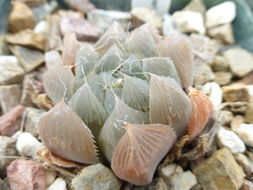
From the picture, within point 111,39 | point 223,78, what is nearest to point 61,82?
point 111,39

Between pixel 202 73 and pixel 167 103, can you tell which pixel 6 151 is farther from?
pixel 202 73

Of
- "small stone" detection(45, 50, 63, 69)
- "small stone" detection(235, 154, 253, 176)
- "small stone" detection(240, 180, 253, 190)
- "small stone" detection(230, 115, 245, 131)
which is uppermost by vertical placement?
"small stone" detection(45, 50, 63, 69)

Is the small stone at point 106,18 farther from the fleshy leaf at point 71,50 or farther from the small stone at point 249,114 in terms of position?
the small stone at point 249,114

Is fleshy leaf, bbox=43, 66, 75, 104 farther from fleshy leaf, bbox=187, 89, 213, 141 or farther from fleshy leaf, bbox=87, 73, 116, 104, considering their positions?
fleshy leaf, bbox=187, 89, 213, 141

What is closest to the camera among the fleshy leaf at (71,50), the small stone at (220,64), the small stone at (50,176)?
the small stone at (50,176)

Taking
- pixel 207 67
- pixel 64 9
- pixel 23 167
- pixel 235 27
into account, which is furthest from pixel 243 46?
pixel 23 167

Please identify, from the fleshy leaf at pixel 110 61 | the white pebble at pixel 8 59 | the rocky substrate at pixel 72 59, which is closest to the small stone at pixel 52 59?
the rocky substrate at pixel 72 59

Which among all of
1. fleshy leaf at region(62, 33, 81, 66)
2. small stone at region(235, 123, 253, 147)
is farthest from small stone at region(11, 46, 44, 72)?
small stone at region(235, 123, 253, 147)
